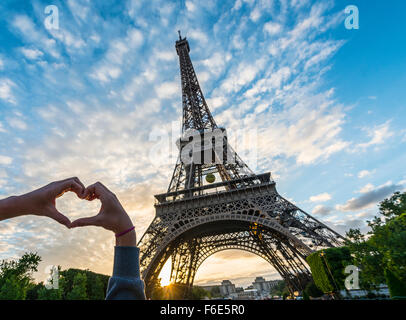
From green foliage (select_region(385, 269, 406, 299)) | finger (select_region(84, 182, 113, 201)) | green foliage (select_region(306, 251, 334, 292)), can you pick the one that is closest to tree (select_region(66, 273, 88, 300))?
green foliage (select_region(306, 251, 334, 292))

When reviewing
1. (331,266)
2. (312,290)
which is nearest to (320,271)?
(331,266)

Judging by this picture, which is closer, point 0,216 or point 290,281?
point 0,216

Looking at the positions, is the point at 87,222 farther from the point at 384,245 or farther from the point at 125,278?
the point at 384,245

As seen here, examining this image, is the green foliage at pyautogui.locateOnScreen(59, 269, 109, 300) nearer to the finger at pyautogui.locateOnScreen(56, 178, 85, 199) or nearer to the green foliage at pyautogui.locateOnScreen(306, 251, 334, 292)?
the green foliage at pyautogui.locateOnScreen(306, 251, 334, 292)
